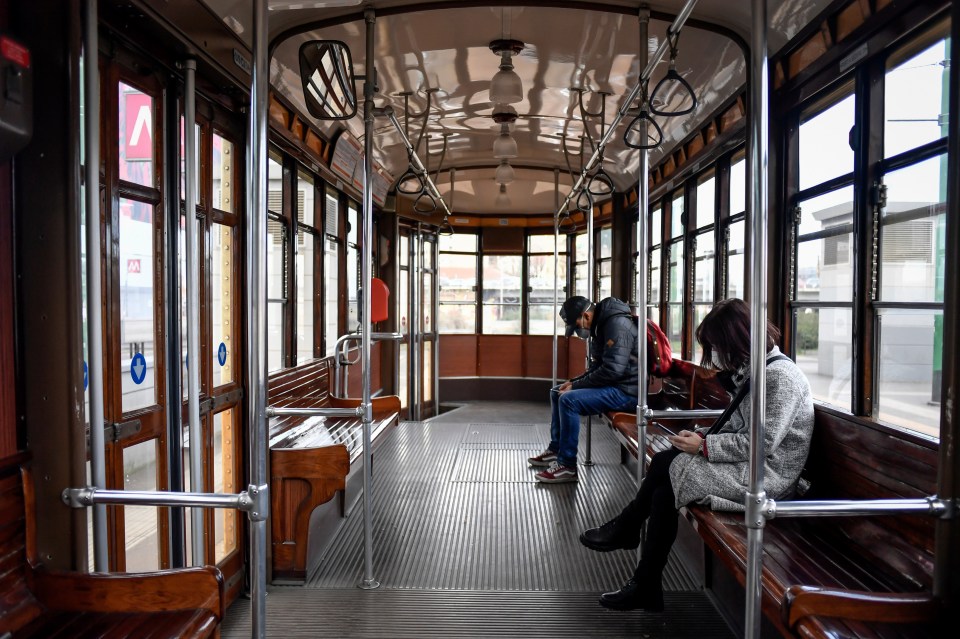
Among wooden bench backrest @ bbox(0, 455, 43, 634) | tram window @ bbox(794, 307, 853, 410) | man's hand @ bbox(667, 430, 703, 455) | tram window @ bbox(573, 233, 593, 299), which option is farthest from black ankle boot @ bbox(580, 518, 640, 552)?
tram window @ bbox(573, 233, 593, 299)

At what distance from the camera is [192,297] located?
8.39 ft

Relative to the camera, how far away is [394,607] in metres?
2.93

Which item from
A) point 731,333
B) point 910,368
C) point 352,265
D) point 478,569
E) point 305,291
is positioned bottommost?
point 478,569

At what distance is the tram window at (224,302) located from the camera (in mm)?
3104

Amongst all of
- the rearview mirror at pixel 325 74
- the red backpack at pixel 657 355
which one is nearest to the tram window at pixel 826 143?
the red backpack at pixel 657 355

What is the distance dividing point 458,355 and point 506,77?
6.29 m

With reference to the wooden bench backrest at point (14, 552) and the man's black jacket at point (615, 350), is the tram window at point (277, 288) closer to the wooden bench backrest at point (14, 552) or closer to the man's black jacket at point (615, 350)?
the man's black jacket at point (615, 350)

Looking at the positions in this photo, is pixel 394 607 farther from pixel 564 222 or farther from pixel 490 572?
pixel 564 222

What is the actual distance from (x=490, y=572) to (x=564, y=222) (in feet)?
21.0

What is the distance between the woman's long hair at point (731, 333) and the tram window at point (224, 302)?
2.15m

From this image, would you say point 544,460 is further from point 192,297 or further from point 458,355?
point 458,355

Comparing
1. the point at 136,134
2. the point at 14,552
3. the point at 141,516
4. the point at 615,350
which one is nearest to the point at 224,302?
the point at 136,134

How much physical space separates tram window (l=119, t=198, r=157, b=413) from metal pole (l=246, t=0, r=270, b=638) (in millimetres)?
910

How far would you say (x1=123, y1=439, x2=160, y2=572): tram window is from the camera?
2.38 metres
